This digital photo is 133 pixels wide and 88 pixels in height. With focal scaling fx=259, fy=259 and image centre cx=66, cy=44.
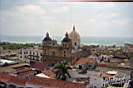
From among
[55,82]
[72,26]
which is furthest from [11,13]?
[55,82]

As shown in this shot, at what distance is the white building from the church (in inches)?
1.6

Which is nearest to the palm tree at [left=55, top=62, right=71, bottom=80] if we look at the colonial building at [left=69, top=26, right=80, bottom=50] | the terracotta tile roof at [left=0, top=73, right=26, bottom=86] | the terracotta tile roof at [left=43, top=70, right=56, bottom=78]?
the terracotta tile roof at [left=43, top=70, right=56, bottom=78]

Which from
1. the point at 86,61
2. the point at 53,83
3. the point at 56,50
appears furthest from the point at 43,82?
the point at 86,61

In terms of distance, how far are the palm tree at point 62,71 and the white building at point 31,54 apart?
190mm

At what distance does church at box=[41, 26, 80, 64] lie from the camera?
1.93m

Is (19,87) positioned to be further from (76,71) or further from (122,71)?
(122,71)

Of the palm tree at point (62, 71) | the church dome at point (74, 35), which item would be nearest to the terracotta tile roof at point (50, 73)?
the palm tree at point (62, 71)

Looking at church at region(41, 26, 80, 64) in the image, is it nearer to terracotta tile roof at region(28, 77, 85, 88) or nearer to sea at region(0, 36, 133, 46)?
sea at region(0, 36, 133, 46)

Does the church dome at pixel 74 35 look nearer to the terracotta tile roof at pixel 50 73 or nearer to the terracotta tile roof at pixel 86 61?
the terracotta tile roof at pixel 86 61

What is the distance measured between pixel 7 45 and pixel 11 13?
269 millimetres

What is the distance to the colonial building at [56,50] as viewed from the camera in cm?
195

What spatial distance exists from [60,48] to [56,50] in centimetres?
4

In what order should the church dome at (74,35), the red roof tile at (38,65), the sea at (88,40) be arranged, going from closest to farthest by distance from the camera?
the sea at (88,40), the church dome at (74,35), the red roof tile at (38,65)

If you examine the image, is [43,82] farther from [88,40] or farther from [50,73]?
[88,40]
